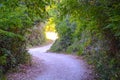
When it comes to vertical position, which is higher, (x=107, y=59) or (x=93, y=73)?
(x=107, y=59)

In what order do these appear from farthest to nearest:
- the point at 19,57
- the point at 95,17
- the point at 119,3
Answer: the point at 19,57 < the point at 95,17 < the point at 119,3

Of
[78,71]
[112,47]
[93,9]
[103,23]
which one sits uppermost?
[93,9]

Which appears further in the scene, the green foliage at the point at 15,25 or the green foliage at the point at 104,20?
the green foliage at the point at 104,20

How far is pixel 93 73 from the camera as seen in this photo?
34.2 feet

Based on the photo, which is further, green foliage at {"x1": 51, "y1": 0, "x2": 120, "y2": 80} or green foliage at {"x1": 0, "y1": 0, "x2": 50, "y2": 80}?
green foliage at {"x1": 51, "y1": 0, "x2": 120, "y2": 80}

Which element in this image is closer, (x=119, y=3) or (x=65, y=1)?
(x=119, y=3)

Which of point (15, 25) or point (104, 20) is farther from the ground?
point (104, 20)

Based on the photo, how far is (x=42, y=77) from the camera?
9945mm

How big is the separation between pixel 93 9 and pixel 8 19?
2.99 m

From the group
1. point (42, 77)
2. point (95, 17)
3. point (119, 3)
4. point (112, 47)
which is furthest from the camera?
point (42, 77)

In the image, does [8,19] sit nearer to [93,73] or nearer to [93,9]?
[93,9]

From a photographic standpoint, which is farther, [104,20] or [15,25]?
[15,25]

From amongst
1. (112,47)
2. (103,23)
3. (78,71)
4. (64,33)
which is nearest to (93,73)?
(78,71)

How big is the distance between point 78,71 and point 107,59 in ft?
6.65
